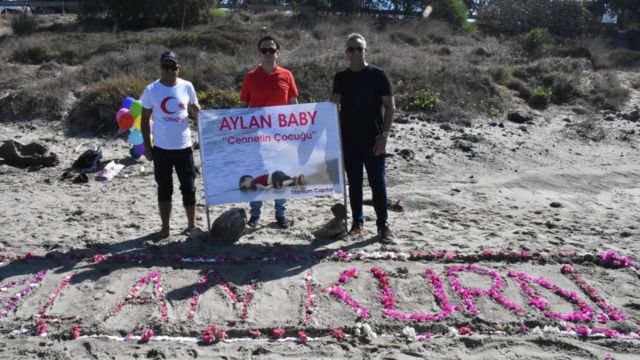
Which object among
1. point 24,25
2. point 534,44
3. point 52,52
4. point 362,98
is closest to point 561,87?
point 534,44

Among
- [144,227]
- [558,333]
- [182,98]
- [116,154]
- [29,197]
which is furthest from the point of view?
[116,154]

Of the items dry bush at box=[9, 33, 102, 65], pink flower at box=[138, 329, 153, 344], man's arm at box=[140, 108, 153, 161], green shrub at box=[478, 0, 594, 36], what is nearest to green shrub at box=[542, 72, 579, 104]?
man's arm at box=[140, 108, 153, 161]

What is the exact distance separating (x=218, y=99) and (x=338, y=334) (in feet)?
28.3

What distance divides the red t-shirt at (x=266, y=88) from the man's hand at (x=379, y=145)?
1.03 m

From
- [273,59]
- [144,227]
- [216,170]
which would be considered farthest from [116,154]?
[273,59]

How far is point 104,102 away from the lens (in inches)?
439

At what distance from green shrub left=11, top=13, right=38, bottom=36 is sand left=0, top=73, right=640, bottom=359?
1932 centimetres

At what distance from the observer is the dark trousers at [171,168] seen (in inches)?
221

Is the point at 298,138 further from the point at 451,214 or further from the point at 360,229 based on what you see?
the point at 451,214

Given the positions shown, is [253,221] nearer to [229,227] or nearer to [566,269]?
[229,227]

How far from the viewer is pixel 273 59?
5543 mm

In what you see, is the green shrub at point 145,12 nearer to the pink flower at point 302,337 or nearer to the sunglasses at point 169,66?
the sunglasses at point 169,66

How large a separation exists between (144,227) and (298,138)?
196 centimetres

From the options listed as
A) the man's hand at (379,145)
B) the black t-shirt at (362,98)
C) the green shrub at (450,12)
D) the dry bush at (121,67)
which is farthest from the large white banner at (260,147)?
the green shrub at (450,12)
